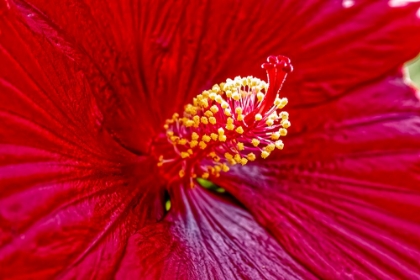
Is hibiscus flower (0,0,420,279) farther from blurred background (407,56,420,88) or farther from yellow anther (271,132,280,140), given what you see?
blurred background (407,56,420,88)

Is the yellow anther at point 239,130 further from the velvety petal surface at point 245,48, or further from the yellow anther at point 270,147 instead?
the velvety petal surface at point 245,48

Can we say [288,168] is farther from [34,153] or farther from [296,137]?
[34,153]

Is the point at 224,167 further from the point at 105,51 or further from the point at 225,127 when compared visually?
the point at 105,51

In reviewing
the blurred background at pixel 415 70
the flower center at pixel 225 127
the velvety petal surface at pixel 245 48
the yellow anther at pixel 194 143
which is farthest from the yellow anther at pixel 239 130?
the blurred background at pixel 415 70

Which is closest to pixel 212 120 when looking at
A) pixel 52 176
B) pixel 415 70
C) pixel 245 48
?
pixel 245 48

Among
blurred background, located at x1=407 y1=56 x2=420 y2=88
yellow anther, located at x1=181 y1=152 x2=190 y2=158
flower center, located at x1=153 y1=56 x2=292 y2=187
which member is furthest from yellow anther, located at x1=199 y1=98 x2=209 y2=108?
blurred background, located at x1=407 y1=56 x2=420 y2=88

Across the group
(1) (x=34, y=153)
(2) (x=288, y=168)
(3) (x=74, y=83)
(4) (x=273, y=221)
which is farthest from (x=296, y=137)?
(1) (x=34, y=153)
